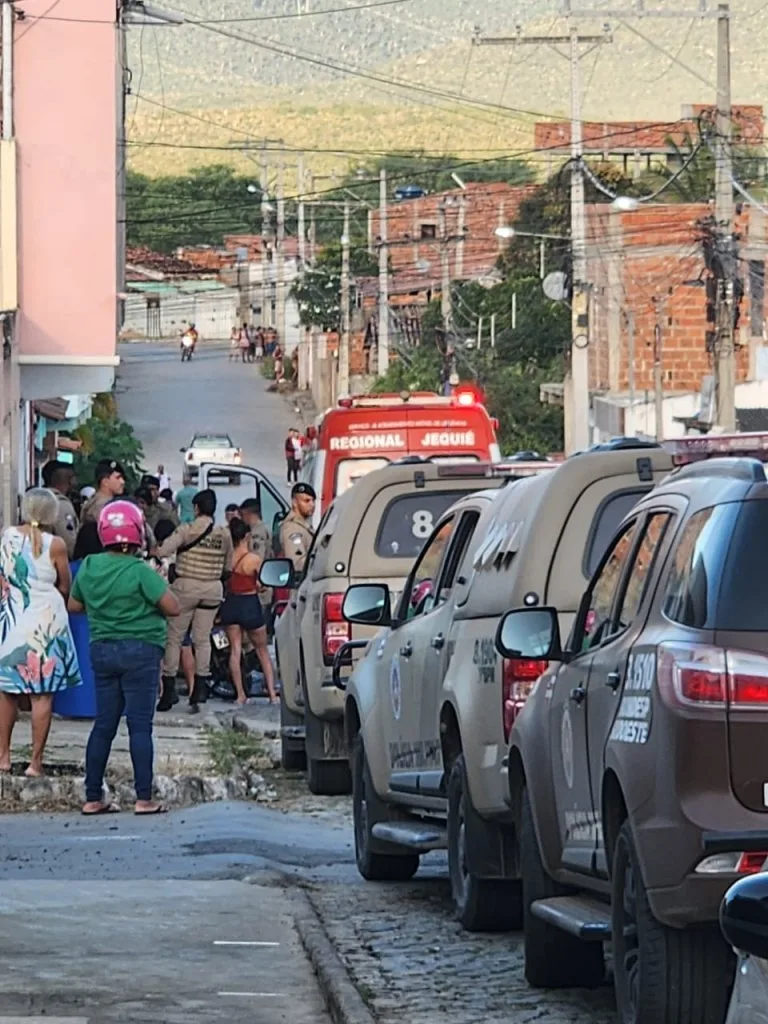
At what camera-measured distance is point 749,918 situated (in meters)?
3.79

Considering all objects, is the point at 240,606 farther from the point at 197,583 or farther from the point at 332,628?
the point at 332,628

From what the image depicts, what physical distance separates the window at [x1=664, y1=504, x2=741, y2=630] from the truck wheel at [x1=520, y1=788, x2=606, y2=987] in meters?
1.62

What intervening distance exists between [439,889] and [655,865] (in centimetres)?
507

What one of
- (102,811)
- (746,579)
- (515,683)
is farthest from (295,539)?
(746,579)

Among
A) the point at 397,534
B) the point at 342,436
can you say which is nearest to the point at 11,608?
the point at 397,534

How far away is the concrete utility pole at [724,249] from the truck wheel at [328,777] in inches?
998

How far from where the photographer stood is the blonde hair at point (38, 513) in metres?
14.3

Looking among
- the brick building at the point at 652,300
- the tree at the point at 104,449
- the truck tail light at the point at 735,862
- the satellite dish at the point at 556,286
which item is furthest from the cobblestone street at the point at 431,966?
the brick building at the point at 652,300

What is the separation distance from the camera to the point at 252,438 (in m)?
83.2

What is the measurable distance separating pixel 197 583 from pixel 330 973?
12.1 meters

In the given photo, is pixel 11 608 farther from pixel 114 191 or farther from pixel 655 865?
pixel 114 191

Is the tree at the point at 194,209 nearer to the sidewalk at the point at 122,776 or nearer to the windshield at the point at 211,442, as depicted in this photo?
the windshield at the point at 211,442

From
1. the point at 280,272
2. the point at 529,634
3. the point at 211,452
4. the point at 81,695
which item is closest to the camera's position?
the point at 529,634

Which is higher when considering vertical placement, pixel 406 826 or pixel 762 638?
pixel 762 638
